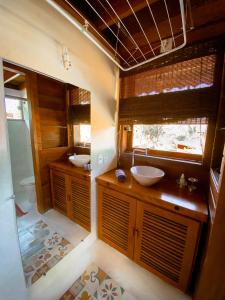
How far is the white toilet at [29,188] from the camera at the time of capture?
1.00 m

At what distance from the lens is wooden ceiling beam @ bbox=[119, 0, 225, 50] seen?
100cm

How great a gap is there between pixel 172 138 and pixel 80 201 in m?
1.34

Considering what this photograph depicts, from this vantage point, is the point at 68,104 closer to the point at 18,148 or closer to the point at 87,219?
the point at 18,148

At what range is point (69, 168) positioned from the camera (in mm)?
1389

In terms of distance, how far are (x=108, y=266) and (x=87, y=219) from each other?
0.50m

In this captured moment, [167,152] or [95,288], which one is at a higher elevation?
[167,152]

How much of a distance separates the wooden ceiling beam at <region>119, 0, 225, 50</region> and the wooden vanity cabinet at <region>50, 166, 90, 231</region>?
1.63 meters

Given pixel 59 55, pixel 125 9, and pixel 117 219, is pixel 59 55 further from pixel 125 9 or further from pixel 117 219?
pixel 117 219

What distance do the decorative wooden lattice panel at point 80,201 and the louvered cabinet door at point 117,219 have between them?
144mm

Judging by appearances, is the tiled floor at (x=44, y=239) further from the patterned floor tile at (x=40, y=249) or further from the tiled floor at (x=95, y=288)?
the tiled floor at (x=95, y=288)

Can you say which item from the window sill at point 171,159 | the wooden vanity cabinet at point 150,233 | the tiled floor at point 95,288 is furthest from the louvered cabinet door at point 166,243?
the window sill at point 171,159

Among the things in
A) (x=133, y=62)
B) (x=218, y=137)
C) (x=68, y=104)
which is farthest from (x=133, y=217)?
(x=133, y=62)

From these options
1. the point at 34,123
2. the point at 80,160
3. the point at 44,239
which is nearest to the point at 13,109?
the point at 34,123

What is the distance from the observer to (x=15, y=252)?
2.78ft
